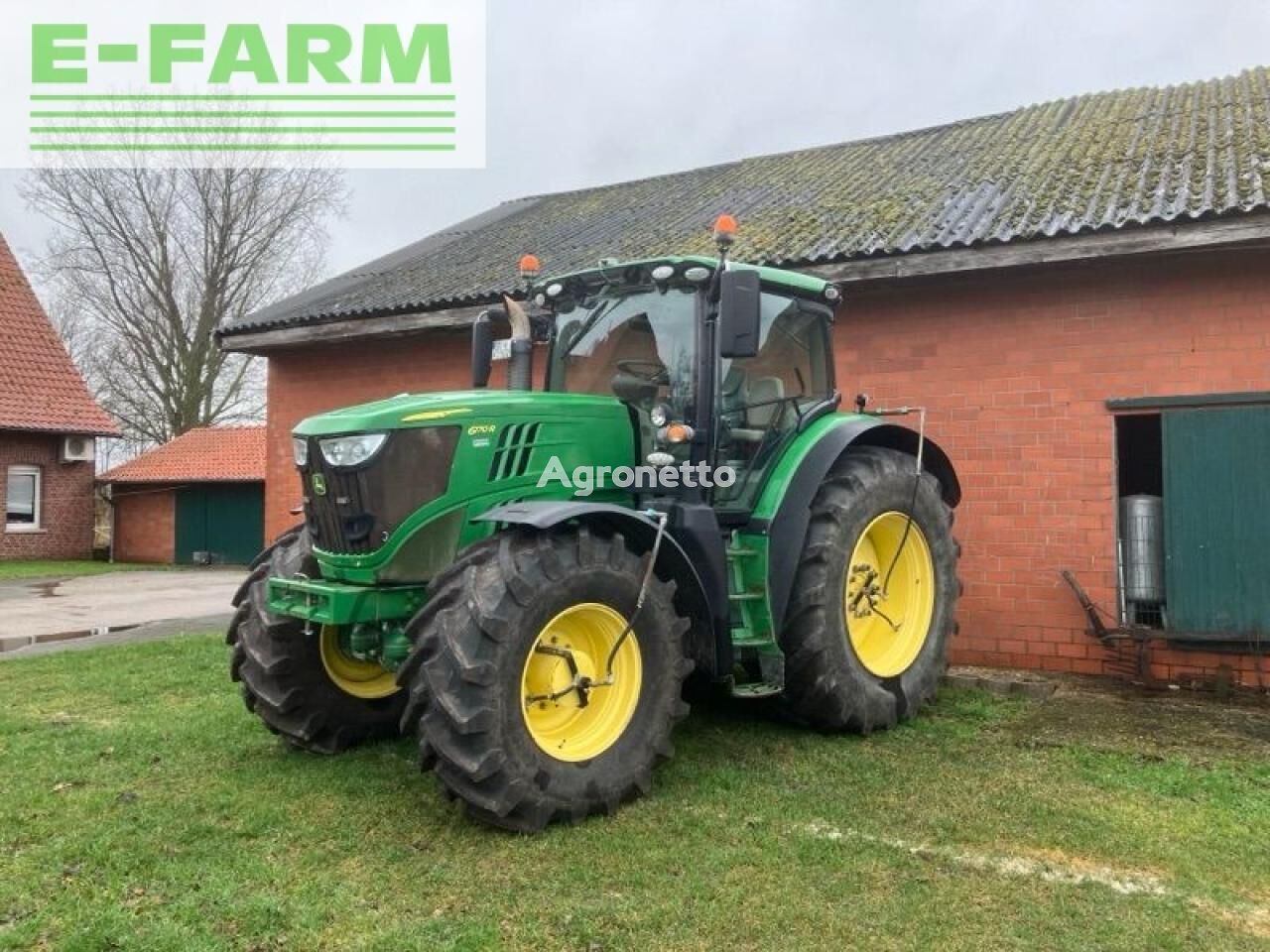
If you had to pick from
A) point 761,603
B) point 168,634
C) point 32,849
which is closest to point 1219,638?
point 761,603

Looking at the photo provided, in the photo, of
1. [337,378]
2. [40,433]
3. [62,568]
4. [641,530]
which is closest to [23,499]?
[40,433]

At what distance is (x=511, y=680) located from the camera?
3.54 m

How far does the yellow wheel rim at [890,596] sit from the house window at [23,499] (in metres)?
18.9

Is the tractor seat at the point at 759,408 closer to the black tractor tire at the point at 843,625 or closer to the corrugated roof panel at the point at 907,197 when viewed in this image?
the black tractor tire at the point at 843,625

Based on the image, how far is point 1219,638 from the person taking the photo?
6.12m

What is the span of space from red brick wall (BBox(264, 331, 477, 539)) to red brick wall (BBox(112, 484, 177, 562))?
12477 millimetres

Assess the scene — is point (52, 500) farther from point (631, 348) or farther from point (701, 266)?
point (701, 266)

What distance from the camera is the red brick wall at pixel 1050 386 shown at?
627cm

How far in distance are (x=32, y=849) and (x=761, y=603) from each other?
121 inches

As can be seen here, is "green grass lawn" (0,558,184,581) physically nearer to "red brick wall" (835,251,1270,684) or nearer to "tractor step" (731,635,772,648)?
"red brick wall" (835,251,1270,684)

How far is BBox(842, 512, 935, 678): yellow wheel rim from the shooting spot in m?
5.23

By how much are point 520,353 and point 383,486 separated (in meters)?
1.40

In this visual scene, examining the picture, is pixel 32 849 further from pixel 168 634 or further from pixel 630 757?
pixel 168 634

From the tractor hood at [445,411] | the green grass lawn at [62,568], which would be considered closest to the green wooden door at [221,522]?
the green grass lawn at [62,568]
